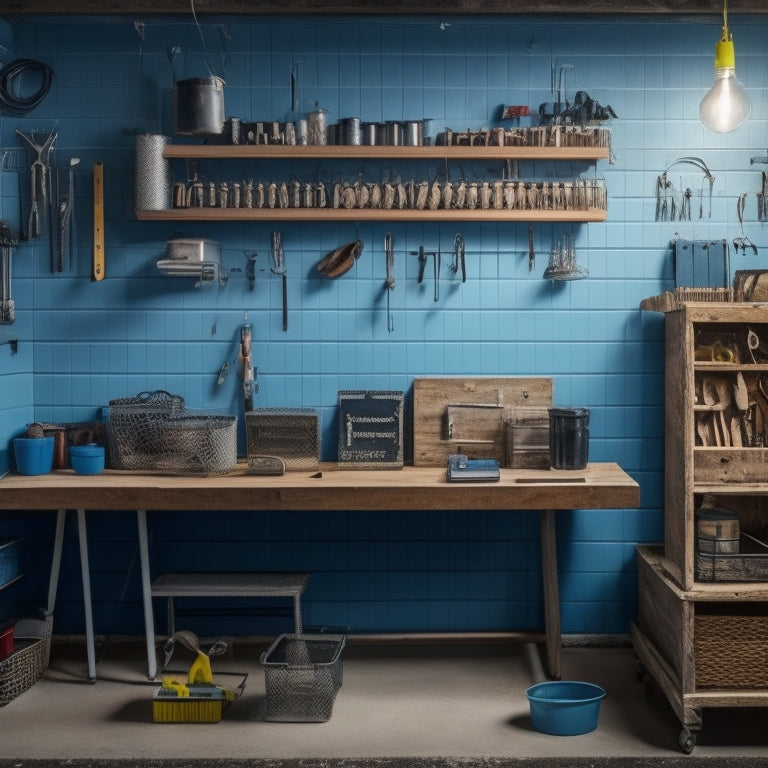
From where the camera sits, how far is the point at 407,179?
16.9 ft

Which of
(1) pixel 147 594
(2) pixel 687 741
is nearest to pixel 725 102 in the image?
(2) pixel 687 741

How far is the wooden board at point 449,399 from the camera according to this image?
5109mm

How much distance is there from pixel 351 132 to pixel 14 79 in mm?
1653

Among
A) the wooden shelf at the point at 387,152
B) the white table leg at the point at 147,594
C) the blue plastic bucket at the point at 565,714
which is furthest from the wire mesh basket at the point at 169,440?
the blue plastic bucket at the point at 565,714

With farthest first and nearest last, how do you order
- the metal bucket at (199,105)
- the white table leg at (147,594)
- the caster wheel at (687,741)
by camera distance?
the metal bucket at (199,105) → the white table leg at (147,594) → the caster wheel at (687,741)

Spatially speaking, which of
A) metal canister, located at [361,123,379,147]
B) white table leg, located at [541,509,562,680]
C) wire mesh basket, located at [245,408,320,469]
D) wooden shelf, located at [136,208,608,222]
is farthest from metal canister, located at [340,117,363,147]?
white table leg, located at [541,509,562,680]

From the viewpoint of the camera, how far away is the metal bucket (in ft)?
15.9

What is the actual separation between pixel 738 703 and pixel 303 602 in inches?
83.6

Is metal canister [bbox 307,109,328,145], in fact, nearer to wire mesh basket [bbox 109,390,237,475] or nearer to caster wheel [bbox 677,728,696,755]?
wire mesh basket [bbox 109,390,237,475]

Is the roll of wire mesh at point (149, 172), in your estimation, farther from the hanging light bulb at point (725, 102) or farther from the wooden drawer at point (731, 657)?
the wooden drawer at point (731, 657)

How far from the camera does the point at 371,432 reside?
501 cm

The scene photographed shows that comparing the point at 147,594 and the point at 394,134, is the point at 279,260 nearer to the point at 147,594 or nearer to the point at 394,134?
the point at 394,134

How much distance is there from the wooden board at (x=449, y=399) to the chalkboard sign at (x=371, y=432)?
151 mm

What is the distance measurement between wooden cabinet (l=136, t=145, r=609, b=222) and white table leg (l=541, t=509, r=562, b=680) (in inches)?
55.5
